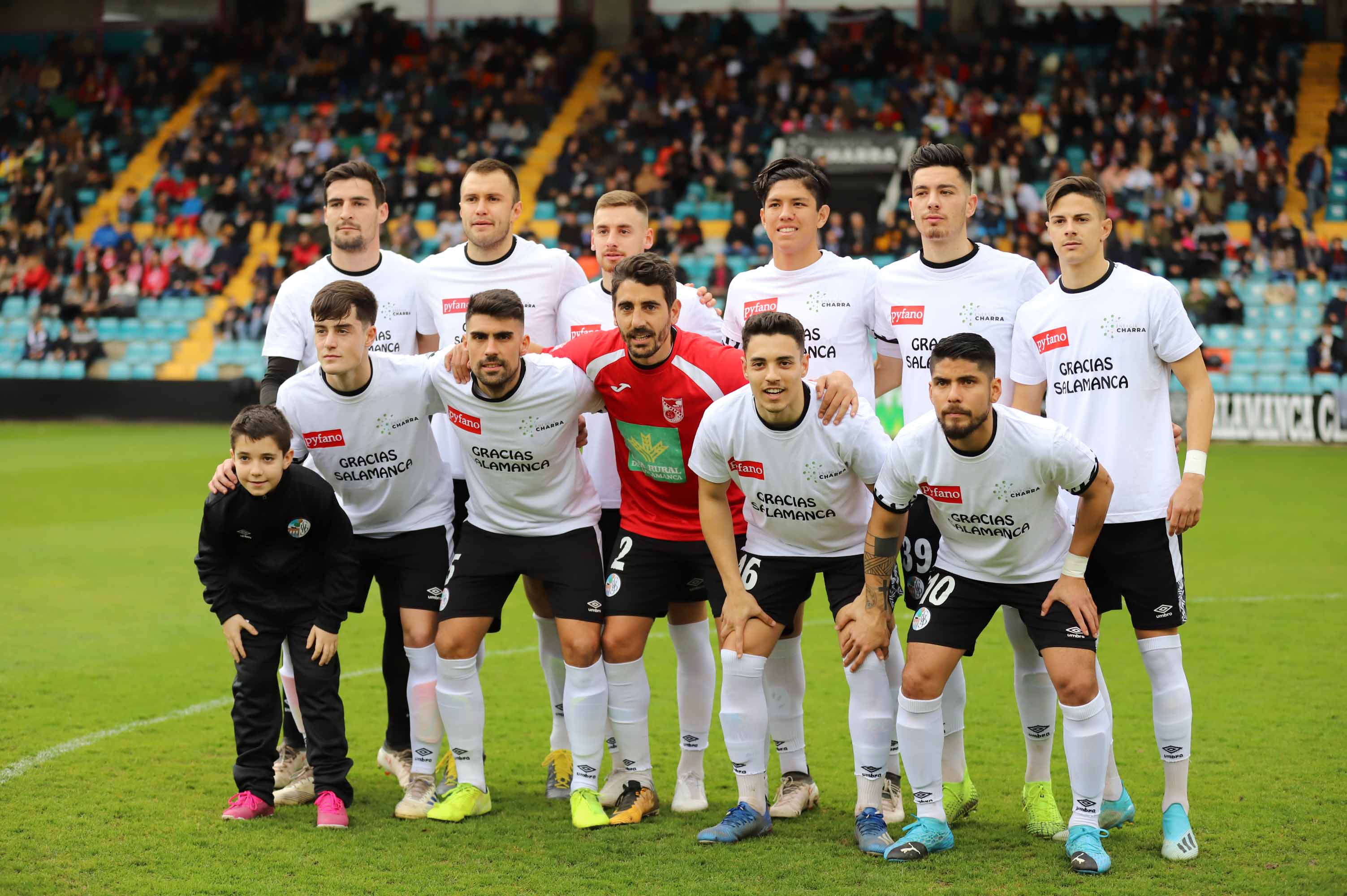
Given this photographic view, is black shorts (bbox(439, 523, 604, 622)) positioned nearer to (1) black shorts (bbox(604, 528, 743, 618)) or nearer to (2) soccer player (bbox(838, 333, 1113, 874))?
(1) black shorts (bbox(604, 528, 743, 618))

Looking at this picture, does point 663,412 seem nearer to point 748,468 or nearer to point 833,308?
point 748,468

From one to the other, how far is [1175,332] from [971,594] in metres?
1.26

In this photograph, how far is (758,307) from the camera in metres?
5.91

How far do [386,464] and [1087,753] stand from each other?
3033 mm

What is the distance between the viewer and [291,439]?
5449 mm

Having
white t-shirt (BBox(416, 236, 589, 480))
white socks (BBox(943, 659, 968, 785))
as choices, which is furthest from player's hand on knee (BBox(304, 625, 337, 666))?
white socks (BBox(943, 659, 968, 785))

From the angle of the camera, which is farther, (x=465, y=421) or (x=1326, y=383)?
(x=1326, y=383)

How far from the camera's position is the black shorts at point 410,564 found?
18.7 ft

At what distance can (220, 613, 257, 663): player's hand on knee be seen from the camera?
542cm

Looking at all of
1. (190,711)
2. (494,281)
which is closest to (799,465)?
(494,281)

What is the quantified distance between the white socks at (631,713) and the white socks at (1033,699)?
151 cm

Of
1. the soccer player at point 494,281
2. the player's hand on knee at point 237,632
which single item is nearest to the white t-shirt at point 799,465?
the soccer player at point 494,281

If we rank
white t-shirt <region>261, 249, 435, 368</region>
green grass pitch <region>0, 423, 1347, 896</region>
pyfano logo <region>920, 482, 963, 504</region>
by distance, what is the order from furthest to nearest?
white t-shirt <region>261, 249, 435, 368</region>, pyfano logo <region>920, 482, 963, 504</region>, green grass pitch <region>0, 423, 1347, 896</region>

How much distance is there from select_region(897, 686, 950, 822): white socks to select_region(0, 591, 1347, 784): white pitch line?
3814 millimetres
